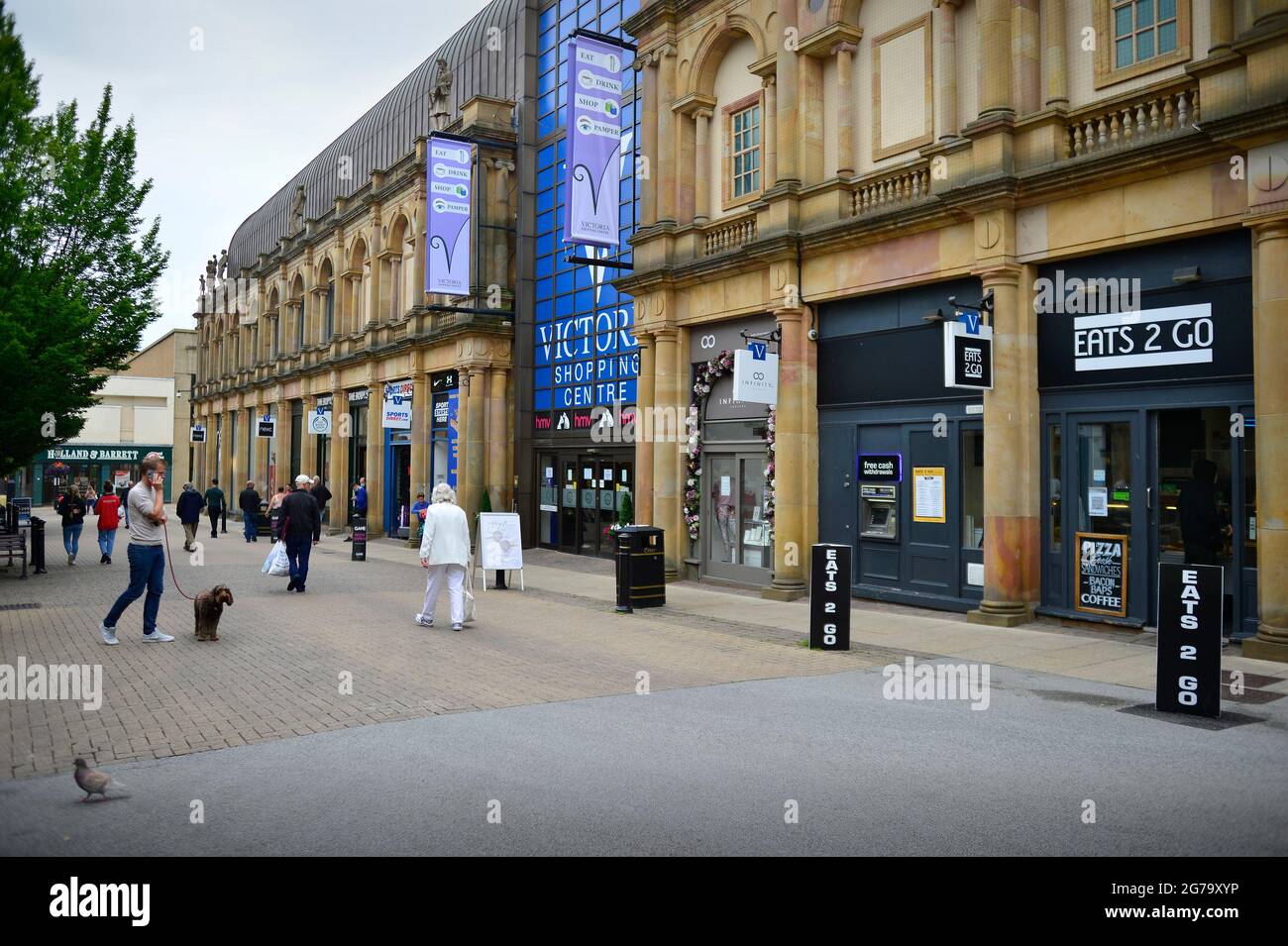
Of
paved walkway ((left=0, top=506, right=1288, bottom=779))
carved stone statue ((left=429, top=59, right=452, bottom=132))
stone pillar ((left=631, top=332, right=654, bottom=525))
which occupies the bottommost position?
paved walkway ((left=0, top=506, right=1288, bottom=779))

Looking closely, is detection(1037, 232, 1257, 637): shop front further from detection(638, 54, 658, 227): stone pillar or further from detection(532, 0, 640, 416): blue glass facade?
detection(532, 0, 640, 416): blue glass facade

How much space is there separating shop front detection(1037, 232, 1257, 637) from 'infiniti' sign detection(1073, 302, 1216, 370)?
0.01m

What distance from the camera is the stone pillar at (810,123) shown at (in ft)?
54.3

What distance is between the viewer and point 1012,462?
512 inches

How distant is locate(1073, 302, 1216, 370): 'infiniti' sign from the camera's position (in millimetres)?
11461

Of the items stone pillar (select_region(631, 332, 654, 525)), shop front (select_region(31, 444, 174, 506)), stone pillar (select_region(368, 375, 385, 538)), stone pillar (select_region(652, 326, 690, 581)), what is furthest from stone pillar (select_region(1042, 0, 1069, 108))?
shop front (select_region(31, 444, 174, 506))

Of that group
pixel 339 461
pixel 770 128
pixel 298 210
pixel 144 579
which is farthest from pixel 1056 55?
pixel 298 210

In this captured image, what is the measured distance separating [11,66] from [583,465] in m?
18.0

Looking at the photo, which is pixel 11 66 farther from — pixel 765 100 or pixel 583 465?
pixel 583 465

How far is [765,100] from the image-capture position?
17.5 meters

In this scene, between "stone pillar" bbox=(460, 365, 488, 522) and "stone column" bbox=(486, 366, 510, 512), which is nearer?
"stone pillar" bbox=(460, 365, 488, 522)

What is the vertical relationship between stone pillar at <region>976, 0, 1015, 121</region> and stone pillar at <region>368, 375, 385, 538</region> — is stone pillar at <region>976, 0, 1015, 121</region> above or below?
above

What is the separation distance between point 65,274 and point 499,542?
705 inches

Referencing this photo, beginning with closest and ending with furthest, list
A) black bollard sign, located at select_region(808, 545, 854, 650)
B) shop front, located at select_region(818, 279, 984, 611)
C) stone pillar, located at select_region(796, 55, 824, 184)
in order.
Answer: black bollard sign, located at select_region(808, 545, 854, 650) → shop front, located at select_region(818, 279, 984, 611) → stone pillar, located at select_region(796, 55, 824, 184)
